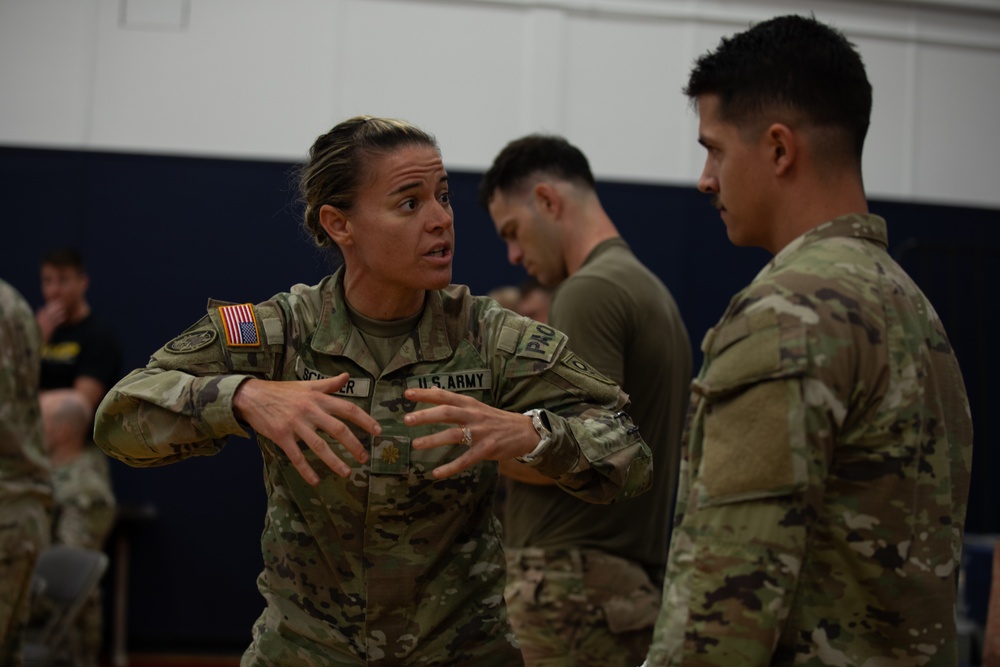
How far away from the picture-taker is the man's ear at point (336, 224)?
213 cm

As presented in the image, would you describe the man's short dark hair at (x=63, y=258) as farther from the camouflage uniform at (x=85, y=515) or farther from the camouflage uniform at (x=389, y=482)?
the camouflage uniform at (x=389, y=482)

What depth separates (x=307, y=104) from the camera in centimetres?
646

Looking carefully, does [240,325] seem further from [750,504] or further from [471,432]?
[750,504]

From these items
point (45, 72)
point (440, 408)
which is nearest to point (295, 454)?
point (440, 408)

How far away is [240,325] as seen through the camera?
1.99 m

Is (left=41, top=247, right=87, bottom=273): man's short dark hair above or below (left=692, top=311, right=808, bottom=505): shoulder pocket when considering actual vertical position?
above

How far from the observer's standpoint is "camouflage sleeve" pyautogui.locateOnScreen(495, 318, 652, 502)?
1.89 m

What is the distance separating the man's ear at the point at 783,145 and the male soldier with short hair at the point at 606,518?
1.07 meters

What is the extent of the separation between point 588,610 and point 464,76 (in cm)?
459

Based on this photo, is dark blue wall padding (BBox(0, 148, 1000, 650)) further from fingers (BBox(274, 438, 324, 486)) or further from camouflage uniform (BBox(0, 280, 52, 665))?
fingers (BBox(274, 438, 324, 486))

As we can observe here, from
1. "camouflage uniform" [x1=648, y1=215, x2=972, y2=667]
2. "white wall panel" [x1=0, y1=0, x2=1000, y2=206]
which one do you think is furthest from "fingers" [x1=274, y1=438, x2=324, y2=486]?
"white wall panel" [x1=0, y1=0, x2=1000, y2=206]

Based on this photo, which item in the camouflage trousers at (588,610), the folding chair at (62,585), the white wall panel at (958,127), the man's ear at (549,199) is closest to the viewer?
the camouflage trousers at (588,610)

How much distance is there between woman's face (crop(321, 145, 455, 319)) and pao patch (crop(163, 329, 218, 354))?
29 cm

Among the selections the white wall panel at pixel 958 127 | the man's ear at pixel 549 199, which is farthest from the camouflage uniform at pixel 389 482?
the white wall panel at pixel 958 127
